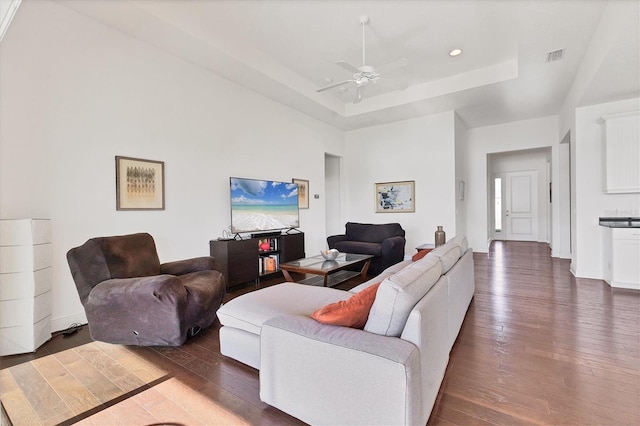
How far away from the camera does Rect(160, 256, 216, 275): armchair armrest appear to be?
308 centimetres

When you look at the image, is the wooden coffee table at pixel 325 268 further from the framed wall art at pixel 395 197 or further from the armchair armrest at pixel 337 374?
the framed wall art at pixel 395 197

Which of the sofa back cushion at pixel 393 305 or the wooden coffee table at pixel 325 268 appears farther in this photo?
the wooden coffee table at pixel 325 268

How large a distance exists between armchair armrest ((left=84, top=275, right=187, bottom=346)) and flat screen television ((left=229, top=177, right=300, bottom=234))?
2.08 m

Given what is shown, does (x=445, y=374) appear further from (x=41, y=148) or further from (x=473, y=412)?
(x=41, y=148)

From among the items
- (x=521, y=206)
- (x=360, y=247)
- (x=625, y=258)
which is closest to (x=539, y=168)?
(x=521, y=206)

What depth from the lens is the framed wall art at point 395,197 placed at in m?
6.49

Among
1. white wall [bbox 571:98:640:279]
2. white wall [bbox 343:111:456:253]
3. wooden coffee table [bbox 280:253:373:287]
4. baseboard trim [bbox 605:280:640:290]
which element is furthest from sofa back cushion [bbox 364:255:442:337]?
white wall [bbox 343:111:456:253]

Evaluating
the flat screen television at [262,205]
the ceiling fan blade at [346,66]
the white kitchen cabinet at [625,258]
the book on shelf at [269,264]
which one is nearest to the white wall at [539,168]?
the white kitchen cabinet at [625,258]

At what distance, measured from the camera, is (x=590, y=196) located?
4.53m

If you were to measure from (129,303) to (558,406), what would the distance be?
2.99 meters

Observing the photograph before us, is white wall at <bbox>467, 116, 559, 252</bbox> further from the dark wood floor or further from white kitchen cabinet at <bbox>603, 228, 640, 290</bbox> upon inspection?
the dark wood floor

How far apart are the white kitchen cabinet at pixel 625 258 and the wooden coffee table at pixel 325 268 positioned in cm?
331

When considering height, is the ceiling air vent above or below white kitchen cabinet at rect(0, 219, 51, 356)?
above

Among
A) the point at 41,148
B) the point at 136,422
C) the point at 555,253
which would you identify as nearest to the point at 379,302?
the point at 136,422
